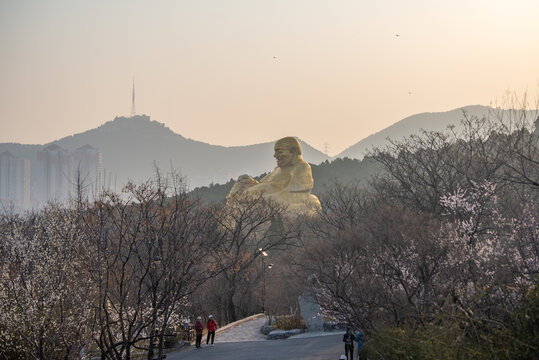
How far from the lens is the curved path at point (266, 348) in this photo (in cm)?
2036

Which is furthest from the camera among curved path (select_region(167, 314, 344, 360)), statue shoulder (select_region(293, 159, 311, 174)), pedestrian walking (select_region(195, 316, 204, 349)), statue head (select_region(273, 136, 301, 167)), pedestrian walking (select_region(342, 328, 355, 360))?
statue head (select_region(273, 136, 301, 167))

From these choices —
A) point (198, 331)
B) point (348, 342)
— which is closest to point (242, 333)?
point (198, 331)

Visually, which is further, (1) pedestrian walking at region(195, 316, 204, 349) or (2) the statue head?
(2) the statue head

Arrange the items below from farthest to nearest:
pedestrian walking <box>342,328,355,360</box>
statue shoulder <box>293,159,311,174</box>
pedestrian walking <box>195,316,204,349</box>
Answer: statue shoulder <box>293,159,311,174</box> → pedestrian walking <box>195,316,204,349</box> → pedestrian walking <box>342,328,355,360</box>

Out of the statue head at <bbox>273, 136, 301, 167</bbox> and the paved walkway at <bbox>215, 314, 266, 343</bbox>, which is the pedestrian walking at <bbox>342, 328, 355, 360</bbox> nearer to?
the paved walkway at <bbox>215, 314, 266, 343</bbox>

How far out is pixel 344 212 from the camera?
3866 centimetres

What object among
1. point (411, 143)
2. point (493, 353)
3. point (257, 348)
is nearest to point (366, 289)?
point (257, 348)

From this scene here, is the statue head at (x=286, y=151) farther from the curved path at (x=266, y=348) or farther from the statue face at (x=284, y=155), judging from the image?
the curved path at (x=266, y=348)

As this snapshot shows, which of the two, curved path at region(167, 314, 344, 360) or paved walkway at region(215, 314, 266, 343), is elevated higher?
paved walkway at region(215, 314, 266, 343)

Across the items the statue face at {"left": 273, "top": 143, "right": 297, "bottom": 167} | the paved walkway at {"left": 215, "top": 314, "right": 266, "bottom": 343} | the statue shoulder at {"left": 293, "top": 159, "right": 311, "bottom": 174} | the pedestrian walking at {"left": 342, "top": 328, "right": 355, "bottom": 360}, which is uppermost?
the statue face at {"left": 273, "top": 143, "right": 297, "bottom": 167}

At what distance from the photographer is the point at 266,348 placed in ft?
72.7

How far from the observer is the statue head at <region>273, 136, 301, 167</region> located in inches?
2090

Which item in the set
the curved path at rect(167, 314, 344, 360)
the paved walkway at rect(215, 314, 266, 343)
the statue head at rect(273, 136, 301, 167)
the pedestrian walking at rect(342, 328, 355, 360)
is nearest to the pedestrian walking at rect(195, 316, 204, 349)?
the curved path at rect(167, 314, 344, 360)

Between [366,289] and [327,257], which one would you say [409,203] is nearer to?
[327,257]
